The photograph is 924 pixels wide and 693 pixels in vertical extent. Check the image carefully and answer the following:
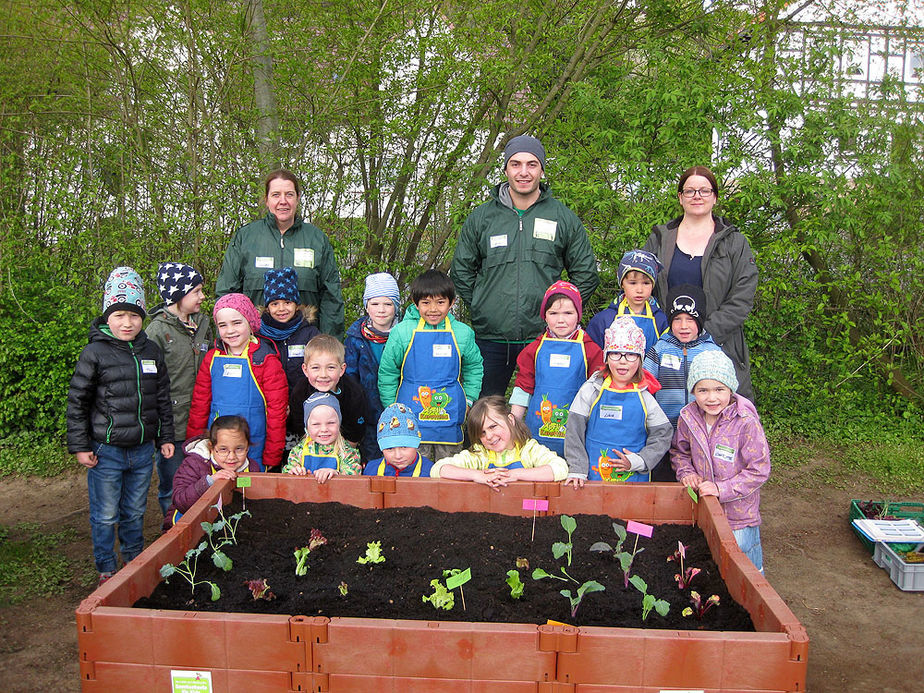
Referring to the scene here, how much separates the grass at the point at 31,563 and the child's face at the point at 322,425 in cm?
182

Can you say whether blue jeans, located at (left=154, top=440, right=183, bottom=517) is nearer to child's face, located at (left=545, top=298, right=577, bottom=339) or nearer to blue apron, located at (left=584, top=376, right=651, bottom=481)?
child's face, located at (left=545, top=298, right=577, bottom=339)

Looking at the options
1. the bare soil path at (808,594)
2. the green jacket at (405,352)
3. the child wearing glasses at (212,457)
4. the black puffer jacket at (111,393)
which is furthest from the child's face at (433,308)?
the bare soil path at (808,594)

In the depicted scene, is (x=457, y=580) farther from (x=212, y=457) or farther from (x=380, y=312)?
(x=380, y=312)

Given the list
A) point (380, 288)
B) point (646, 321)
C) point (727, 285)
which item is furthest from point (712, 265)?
point (380, 288)

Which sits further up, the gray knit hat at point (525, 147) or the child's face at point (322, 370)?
the gray knit hat at point (525, 147)

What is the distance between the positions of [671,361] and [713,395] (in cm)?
52

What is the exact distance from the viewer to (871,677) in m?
3.54

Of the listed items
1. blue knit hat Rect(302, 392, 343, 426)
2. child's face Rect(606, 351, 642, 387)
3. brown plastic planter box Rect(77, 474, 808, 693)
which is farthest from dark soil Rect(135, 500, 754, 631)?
child's face Rect(606, 351, 642, 387)

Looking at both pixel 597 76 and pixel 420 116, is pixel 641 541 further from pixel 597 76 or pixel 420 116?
pixel 597 76

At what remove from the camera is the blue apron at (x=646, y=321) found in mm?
4031

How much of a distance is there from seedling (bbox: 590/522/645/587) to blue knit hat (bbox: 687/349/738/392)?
2.61ft

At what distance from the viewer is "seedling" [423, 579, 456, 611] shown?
2.44 metres

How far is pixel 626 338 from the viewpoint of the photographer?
3.52 meters

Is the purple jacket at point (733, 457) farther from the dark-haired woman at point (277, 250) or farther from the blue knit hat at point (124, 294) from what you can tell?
→ the blue knit hat at point (124, 294)
